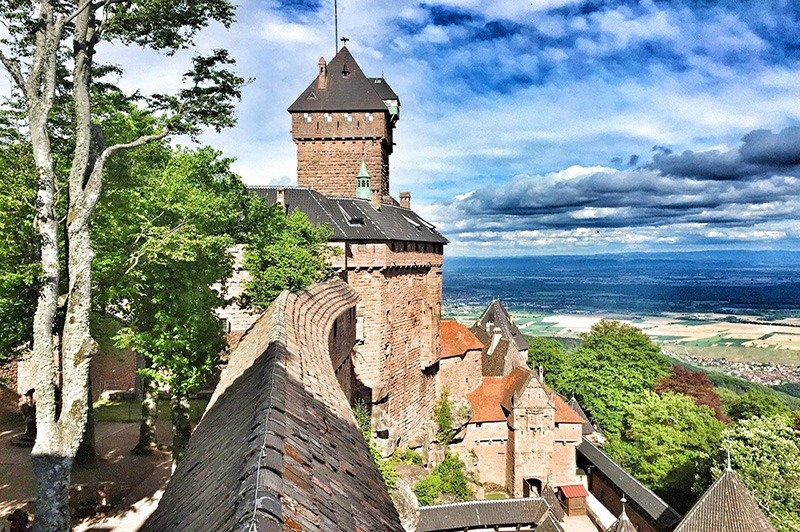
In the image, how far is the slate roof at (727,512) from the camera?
20.0m

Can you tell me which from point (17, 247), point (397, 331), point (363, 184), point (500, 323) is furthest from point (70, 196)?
point (500, 323)

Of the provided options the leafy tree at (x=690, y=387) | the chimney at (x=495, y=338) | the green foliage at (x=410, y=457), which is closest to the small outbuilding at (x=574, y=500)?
the chimney at (x=495, y=338)

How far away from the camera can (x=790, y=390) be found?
8006 centimetres

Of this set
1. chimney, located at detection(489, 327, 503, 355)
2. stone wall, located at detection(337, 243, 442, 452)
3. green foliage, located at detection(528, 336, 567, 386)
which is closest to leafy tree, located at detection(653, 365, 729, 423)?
green foliage, located at detection(528, 336, 567, 386)

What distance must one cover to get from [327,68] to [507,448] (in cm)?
2922

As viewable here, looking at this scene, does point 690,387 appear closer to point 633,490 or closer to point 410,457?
point 633,490

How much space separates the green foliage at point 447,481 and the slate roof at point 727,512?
43.5ft

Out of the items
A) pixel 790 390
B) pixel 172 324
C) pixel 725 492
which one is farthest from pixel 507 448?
pixel 790 390

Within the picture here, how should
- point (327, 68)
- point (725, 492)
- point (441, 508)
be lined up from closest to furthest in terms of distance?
point (725, 492) < point (441, 508) < point (327, 68)

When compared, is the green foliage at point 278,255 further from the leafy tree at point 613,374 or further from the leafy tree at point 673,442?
the leafy tree at point 613,374

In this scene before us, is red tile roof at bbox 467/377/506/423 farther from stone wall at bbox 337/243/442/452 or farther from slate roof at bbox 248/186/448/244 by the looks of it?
slate roof at bbox 248/186/448/244

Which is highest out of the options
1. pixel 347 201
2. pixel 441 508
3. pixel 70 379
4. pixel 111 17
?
pixel 111 17

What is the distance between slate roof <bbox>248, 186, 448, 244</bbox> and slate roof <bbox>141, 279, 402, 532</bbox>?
16372 millimetres

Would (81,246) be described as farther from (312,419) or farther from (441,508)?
(441,508)
